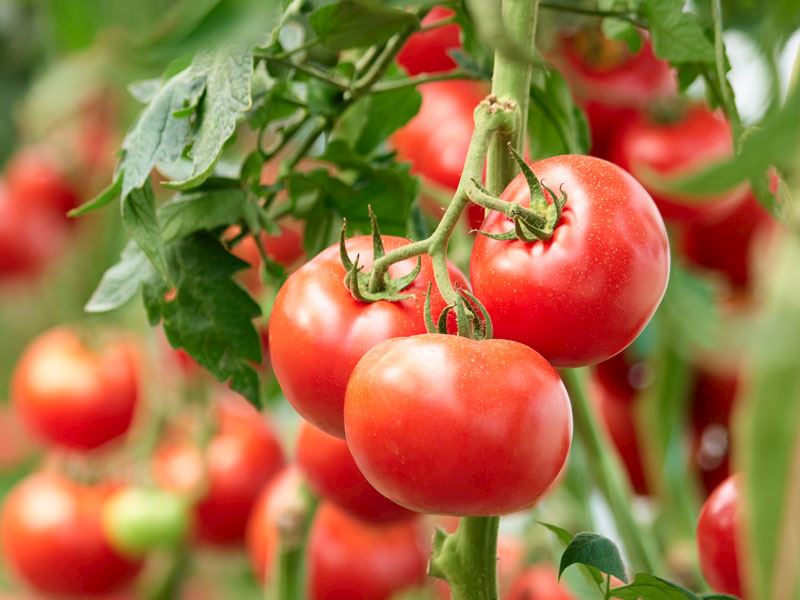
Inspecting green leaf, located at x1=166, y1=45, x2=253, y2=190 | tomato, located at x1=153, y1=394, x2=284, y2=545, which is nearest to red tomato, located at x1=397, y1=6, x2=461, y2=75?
green leaf, located at x1=166, y1=45, x2=253, y2=190

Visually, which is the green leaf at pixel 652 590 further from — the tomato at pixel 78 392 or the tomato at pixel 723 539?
the tomato at pixel 78 392

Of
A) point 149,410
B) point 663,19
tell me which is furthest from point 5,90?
point 663,19

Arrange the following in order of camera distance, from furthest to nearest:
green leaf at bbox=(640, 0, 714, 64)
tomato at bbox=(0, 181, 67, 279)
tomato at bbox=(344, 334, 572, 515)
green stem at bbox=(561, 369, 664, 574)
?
tomato at bbox=(0, 181, 67, 279) → green stem at bbox=(561, 369, 664, 574) → green leaf at bbox=(640, 0, 714, 64) → tomato at bbox=(344, 334, 572, 515)

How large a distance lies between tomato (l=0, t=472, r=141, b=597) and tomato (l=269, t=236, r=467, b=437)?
73 centimetres

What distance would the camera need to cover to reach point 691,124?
33.5 inches

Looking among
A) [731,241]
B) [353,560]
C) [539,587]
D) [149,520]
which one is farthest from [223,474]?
[731,241]

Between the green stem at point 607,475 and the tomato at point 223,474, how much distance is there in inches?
16.9

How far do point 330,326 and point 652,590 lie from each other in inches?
6.4

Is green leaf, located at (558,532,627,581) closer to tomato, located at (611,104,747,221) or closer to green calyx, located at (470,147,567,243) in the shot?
green calyx, located at (470,147,567,243)

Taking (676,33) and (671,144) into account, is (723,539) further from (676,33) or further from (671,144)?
(671,144)

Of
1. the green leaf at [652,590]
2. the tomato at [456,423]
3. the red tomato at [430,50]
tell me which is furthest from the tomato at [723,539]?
the red tomato at [430,50]

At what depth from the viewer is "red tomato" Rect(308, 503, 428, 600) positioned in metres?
0.87

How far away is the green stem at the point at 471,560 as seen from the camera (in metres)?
0.42

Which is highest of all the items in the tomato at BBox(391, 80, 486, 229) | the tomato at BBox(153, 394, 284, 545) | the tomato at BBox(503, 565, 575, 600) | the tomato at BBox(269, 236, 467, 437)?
the tomato at BBox(269, 236, 467, 437)
